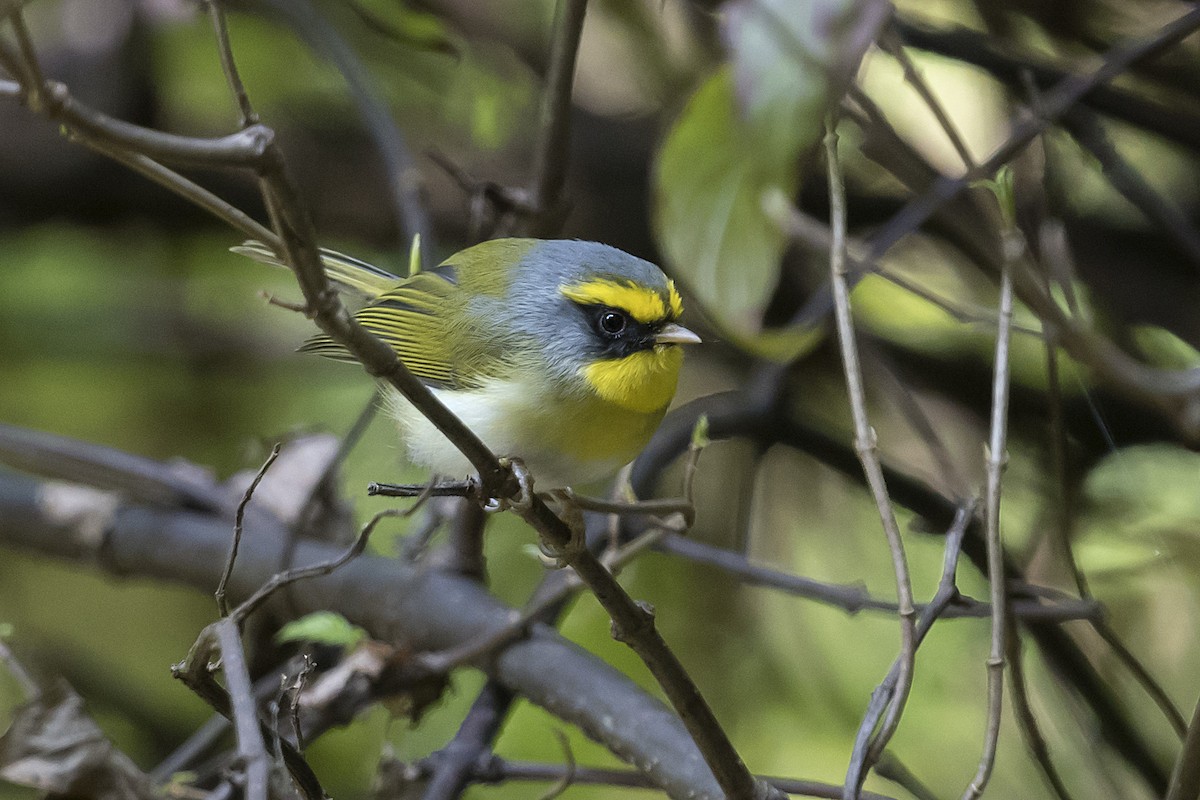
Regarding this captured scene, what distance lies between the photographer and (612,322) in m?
1.79

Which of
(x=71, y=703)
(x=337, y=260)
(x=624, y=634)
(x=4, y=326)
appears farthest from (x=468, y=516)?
(x=4, y=326)

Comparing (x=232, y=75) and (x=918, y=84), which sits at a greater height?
(x=918, y=84)

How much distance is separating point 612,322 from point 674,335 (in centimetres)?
11

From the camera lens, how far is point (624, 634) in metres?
1.21

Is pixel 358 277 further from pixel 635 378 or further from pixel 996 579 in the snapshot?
pixel 996 579

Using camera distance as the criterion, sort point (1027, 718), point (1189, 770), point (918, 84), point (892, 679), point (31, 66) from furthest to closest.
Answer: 1. point (918, 84)
2. point (1027, 718)
3. point (892, 679)
4. point (1189, 770)
5. point (31, 66)

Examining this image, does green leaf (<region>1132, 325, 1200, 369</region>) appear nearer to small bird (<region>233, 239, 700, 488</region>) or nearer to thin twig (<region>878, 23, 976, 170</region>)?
thin twig (<region>878, 23, 976, 170</region>)

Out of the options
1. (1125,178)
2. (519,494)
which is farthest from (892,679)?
(1125,178)

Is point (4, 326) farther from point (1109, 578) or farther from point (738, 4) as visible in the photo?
point (1109, 578)

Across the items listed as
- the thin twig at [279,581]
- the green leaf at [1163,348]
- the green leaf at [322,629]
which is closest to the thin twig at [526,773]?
the green leaf at [322,629]

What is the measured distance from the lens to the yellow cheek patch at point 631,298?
1737 millimetres

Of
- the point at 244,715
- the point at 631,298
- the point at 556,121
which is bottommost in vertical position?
the point at 244,715

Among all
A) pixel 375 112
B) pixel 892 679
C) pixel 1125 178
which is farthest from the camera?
pixel 375 112

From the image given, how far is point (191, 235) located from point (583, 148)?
1130 millimetres
